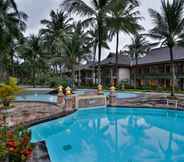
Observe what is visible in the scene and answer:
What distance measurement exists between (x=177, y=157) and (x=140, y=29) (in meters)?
14.7

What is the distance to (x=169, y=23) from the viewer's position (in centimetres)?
1334

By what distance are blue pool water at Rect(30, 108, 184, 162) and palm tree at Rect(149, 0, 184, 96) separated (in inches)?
230

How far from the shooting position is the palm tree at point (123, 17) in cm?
1562

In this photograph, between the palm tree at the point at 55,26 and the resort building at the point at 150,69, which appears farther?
the palm tree at the point at 55,26

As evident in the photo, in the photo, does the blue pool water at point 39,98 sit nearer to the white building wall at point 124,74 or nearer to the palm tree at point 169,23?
the palm tree at point 169,23

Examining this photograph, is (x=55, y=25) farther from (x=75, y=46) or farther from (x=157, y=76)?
(x=157, y=76)

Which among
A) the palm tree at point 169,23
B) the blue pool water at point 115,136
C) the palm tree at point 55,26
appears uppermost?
the palm tree at point 55,26

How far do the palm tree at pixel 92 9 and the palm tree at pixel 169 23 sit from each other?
12.2 ft

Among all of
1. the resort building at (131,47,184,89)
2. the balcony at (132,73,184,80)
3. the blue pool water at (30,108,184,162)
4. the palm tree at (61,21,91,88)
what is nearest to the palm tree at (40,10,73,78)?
the palm tree at (61,21,91,88)

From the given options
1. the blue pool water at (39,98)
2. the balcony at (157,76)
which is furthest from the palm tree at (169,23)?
the balcony at (157,76)

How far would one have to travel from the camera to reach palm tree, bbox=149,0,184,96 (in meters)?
13.1

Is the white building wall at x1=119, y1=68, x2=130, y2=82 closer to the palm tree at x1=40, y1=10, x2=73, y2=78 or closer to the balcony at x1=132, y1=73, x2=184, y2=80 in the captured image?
the balcony at x1=132, y1=73, x2=184, y2=80

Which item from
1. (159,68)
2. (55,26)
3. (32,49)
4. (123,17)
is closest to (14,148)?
(123,17)

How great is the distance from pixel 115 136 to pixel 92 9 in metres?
11.8
